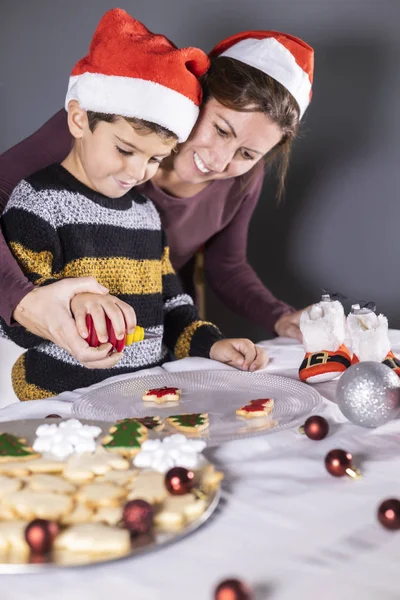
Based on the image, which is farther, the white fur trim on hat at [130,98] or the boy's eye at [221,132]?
the boy's eye at [221,132]

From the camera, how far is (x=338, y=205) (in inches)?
80.7

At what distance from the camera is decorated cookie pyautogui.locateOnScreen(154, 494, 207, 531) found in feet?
1.79

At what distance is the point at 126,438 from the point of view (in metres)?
0.69

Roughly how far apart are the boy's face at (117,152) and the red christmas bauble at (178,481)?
73 centimetres

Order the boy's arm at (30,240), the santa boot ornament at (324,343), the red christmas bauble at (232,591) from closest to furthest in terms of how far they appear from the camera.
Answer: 1. the red christmas bauble at (232,591)
2. the santa boot ornament at (324,343)
3. the boy's arm at (30,240)

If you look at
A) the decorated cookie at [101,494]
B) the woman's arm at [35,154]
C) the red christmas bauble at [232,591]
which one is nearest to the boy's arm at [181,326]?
the woman's arm at [35,154]

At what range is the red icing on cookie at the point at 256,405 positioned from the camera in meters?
0.85

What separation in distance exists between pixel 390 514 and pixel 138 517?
0.69ft

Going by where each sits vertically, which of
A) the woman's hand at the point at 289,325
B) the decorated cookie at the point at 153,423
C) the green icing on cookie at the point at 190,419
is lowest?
the woman's hand at the point at 289,325

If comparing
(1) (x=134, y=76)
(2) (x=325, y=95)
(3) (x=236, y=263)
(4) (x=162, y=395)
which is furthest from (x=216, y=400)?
(2) (x=325, y=95)

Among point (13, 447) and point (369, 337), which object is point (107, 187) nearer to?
point (369, 337)

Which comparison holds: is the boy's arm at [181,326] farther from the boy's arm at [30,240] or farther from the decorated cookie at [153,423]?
the decorated cookie at [153,423]

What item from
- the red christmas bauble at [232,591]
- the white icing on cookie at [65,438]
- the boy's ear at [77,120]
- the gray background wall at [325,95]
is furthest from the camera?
the gray background wall at [325,95]

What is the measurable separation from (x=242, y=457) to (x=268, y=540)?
0.61 ft
